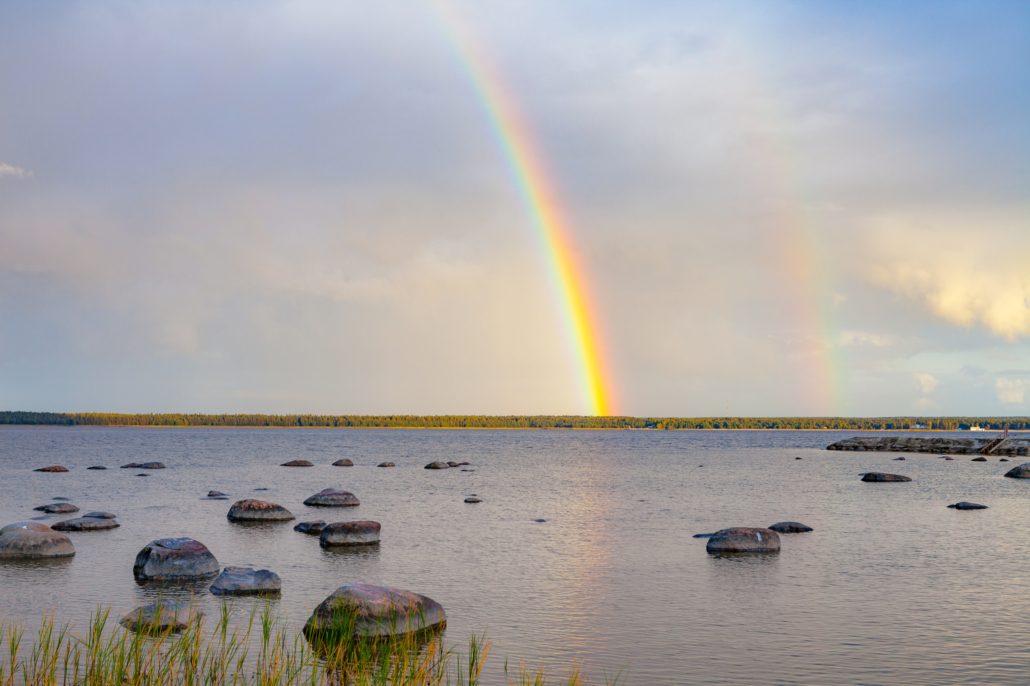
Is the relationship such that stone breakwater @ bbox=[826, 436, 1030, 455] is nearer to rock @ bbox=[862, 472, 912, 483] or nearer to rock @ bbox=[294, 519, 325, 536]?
rock @ bbox=[862, 472, 912, 483]

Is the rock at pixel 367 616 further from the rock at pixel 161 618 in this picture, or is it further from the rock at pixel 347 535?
the rock at pixel 347 535

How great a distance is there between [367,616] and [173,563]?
9.06 meters

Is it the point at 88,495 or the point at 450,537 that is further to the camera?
the point at 88,495

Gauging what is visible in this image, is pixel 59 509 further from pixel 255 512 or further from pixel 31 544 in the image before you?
pixel 31 544

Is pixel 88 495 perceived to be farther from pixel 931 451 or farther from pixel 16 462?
pixel 931 451

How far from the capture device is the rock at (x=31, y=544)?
27.4m

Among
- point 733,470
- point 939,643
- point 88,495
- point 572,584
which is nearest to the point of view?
point 939,643

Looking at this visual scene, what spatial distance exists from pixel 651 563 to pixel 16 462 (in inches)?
3277

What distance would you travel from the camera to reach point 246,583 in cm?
2191

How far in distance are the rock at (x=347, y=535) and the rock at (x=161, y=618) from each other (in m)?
11.9

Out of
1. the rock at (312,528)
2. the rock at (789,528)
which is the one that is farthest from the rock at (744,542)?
the rock at (312,528)

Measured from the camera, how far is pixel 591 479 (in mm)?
71750

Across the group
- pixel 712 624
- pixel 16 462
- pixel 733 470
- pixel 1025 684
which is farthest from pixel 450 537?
pixel 16 462

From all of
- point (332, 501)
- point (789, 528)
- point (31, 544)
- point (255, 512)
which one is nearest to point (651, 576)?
point (789, 528)
